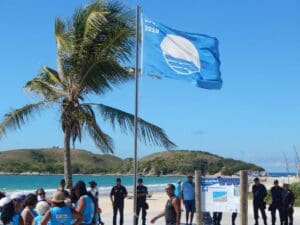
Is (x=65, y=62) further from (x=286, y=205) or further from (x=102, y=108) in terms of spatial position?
(x=286, y=205)

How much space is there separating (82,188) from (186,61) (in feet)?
13.1

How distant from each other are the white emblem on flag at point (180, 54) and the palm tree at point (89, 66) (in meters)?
4.28

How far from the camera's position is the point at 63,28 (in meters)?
17.8

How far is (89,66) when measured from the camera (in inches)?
685

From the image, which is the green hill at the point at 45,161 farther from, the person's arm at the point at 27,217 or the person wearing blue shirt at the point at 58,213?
the person wearing blue shirt at the point at 58,213

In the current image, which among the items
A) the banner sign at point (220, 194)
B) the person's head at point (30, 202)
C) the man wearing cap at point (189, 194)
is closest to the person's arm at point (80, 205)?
the person's head at point (30, 202)

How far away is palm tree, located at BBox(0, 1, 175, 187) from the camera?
683 inches

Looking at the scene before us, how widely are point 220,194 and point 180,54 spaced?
3171mm

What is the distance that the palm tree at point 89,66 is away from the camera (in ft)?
56.9

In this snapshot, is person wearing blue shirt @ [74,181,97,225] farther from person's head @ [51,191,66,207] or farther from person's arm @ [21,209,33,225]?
person's head @ [51,191,66,207]

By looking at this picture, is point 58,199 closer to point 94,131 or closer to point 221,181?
point 221,181

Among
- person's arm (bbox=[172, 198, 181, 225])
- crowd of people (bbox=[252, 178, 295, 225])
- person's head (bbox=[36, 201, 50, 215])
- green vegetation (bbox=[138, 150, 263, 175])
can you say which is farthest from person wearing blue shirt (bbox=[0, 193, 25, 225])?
green vegetation (bbox=[138, 150, 263, 175])

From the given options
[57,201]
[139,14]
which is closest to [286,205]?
[139,14]

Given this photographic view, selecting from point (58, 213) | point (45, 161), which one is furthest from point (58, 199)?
point (45, 161)
